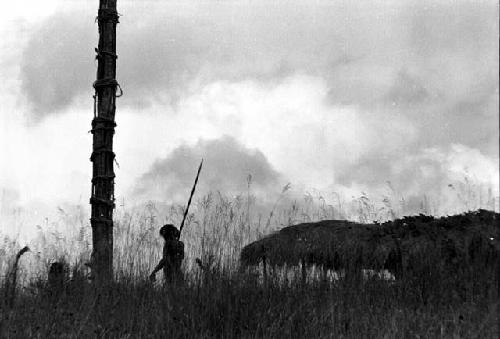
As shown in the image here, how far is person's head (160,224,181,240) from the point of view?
21.3ft

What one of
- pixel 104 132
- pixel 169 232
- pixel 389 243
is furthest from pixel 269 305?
pixel 389 243

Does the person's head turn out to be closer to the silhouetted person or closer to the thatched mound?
the silhouetted person

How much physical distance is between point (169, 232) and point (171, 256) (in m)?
0.69

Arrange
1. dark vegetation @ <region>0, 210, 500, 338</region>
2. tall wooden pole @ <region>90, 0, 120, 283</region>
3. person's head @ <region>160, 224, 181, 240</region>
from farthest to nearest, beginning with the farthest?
tall wooden pole @ <region>90, 0, 120, 283</region>
person's head @ <region>160, 224, 181, 240</region>
dark vegetation @ <region>0, 210, 500, 338</region>

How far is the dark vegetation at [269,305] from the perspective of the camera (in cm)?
436

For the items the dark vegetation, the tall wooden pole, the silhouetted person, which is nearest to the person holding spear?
the silhouetted person

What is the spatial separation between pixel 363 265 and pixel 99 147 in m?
3.35

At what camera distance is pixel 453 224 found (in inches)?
356

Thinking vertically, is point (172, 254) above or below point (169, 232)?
below

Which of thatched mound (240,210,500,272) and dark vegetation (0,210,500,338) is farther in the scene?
thatched mound (240,210,500,272)

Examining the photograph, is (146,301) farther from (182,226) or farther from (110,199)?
(110,199)

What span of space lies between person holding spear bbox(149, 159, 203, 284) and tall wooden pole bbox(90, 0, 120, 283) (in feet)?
2.13

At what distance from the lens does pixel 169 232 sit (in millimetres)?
6551

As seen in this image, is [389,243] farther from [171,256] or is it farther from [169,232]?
[171,256]
